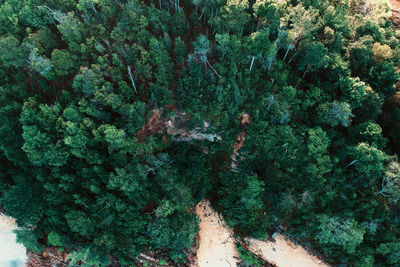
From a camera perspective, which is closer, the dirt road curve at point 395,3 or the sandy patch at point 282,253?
the sandy patch at point 282,253

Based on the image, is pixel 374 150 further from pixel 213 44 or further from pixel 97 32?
pixel 97 32

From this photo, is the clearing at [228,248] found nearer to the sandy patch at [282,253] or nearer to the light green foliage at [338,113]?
the sandy patch at [282,253]

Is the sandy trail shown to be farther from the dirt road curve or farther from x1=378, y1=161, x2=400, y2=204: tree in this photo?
the dirt road curve

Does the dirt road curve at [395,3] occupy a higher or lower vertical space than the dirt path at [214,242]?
higher

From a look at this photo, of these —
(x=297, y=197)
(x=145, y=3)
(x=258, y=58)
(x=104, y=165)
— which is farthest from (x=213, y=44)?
(x=297, y=197)

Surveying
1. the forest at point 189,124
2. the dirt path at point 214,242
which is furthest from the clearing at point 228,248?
the forest at point 189,124

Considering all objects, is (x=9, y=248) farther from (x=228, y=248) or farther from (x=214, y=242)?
(x=228, y=248)

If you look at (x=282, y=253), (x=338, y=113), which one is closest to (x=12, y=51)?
(x=338, y=113)
